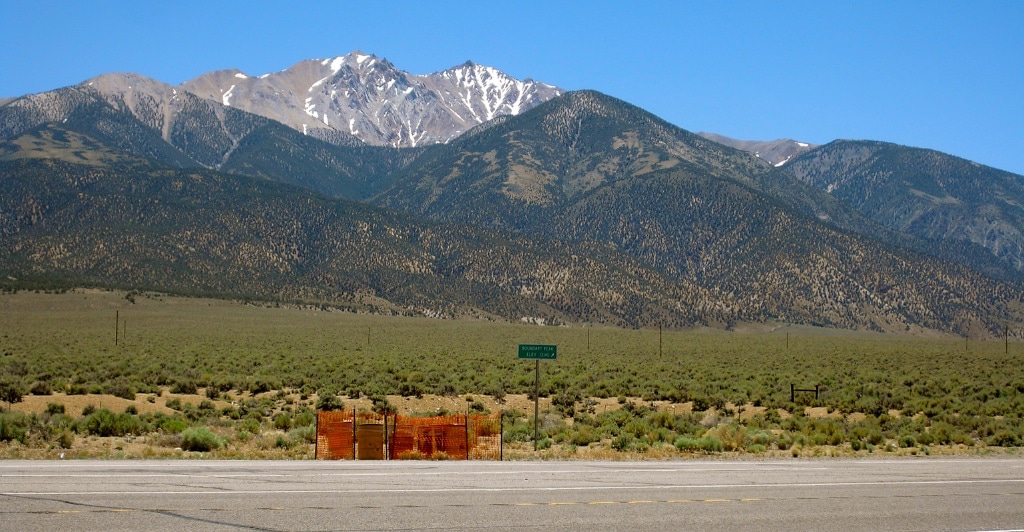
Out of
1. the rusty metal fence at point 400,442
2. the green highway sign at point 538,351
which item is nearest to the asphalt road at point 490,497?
the rusty metal fence at point 400,442

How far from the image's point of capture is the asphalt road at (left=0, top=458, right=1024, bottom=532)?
499 inches

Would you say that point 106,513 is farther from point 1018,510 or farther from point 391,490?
point 1018,510

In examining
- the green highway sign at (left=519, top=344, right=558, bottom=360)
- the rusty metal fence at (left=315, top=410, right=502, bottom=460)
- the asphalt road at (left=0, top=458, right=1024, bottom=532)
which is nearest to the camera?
the asphalt road at (left=0, top=458, right=1024, bottom=532)

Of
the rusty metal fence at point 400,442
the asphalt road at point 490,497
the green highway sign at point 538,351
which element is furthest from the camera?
the green highway sign at point 538,351

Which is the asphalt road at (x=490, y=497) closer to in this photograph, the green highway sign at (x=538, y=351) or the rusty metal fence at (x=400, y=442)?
the rusty metal fence at (x=400, y=442)

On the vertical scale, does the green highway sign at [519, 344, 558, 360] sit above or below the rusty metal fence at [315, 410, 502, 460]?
above

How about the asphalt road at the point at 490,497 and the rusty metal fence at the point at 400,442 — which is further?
the rusty metal fence at the point at 400,442

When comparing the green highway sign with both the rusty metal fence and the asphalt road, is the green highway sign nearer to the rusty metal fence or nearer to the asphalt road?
the rusty metal fence

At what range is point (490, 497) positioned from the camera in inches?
587

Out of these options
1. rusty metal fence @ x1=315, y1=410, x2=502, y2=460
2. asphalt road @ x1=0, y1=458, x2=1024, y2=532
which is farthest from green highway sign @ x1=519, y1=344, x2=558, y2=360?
asphalt road @ x1=0, y1=458, x2=1024, y2=532

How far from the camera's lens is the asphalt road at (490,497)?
41.6 feet

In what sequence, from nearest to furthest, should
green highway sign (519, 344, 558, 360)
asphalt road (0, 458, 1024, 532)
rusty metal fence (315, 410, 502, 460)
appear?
asphalt road (0, 458, 1024, 532), rusty metal fence (315, 410, 502, 460), green highway sign (519, 344, 558, 360)

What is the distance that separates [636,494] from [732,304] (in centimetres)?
17175

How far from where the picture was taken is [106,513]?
12.6m
